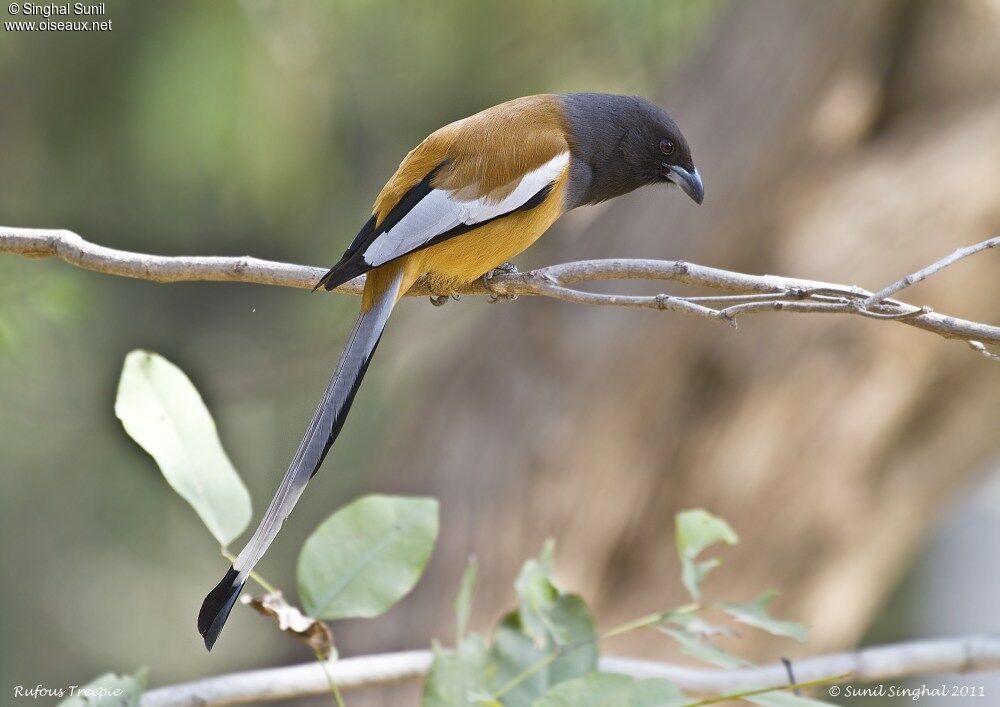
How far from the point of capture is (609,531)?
3494 millimetres

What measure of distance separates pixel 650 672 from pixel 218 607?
36.8 inches

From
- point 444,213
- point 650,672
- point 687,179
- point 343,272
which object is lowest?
point 650,672

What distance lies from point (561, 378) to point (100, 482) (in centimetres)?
257

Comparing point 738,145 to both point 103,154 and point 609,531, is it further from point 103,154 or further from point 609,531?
point 103,154

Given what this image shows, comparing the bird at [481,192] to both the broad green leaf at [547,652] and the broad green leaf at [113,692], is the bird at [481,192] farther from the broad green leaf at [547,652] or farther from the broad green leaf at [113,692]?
the broad green leaf at [547,652]

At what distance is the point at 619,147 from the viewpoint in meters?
2.10

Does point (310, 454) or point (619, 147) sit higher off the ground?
point (619, 147)

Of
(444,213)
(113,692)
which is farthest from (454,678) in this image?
(444,213)

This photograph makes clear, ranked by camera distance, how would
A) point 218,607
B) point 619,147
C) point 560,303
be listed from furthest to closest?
1. point 560,303
2. point 619,147
3. point 218,607

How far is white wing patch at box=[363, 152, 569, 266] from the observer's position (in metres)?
1.64

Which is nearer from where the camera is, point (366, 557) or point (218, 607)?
point (218, 607)

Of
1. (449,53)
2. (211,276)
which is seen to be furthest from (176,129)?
(211,276)

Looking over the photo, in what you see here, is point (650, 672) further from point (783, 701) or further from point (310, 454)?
point (310, 454)

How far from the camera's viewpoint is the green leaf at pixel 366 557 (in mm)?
1479
